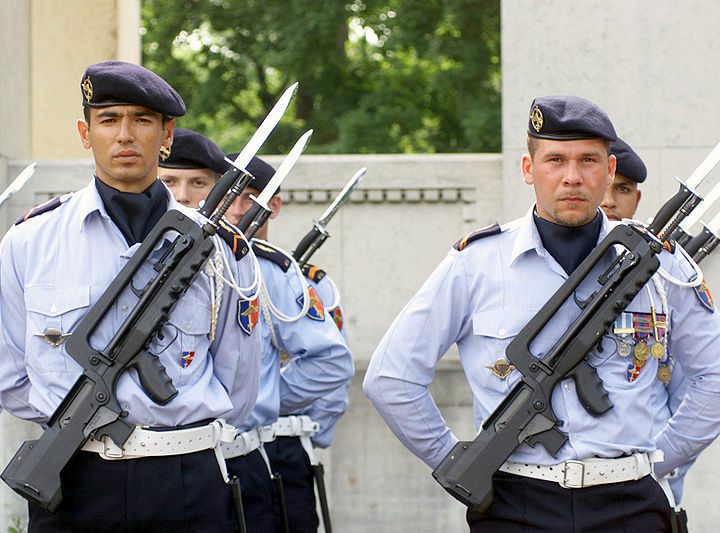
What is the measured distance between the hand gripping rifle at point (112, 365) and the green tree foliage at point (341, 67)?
12100 mm

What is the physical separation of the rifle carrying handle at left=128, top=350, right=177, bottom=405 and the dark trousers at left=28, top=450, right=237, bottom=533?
19cm

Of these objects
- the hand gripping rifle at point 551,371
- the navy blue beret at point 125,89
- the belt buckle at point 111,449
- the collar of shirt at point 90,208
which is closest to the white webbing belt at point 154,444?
the belt buckle at point 111,449

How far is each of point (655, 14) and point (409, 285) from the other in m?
2.07

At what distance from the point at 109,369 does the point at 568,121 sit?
1.50 metres

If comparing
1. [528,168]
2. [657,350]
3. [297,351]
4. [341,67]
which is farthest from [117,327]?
[341,67]

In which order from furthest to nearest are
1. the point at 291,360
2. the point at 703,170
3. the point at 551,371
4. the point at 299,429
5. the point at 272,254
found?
the point at 299,429 → the point at 291,360 → the point at 272,254 → the point at 703,170 → the point at 551,371

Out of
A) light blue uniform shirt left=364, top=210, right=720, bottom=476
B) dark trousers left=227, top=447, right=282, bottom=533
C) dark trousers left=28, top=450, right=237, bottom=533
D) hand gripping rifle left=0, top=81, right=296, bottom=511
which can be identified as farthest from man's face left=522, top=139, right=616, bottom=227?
dark trousers left=227, top=447, right=282, bottom=533

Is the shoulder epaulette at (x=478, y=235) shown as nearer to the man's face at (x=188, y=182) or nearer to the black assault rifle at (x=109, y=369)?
the black assault rifle at (x=109, y=369)

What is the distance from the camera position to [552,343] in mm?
4391

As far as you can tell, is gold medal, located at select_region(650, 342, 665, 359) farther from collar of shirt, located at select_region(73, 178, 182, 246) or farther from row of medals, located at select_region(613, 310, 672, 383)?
collar of shirt, located at select_region(73, 178, 182, 246)

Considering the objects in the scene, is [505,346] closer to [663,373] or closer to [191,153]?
[663,373]

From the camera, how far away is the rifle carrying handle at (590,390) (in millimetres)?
4273

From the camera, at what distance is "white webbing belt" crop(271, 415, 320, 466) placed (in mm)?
6641

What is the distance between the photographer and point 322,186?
8820mm
